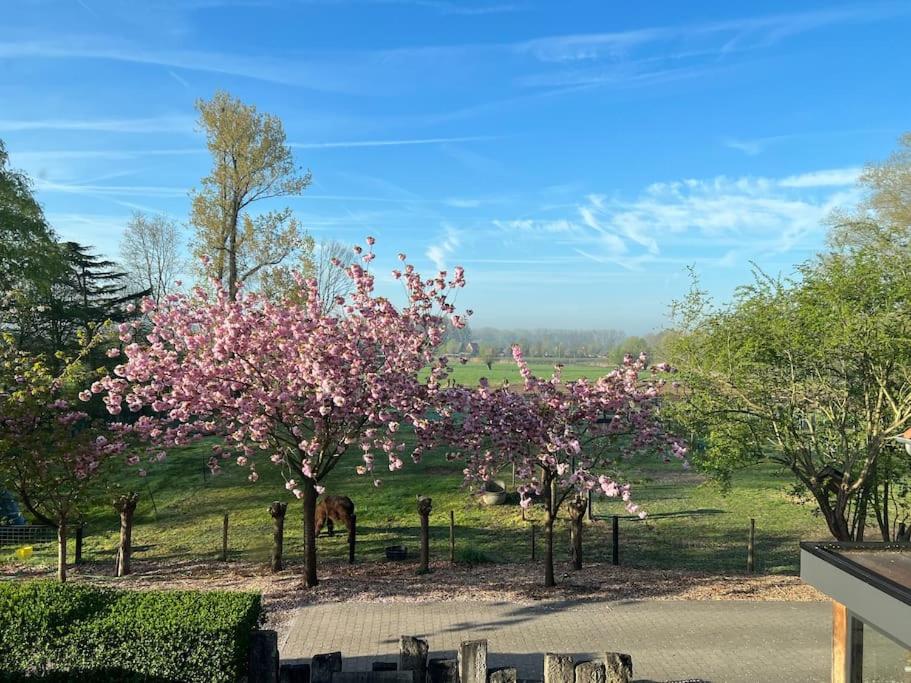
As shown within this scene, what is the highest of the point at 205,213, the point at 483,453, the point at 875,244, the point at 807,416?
the point at 205,213

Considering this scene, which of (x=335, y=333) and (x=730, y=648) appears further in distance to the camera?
(x=335, y=333)

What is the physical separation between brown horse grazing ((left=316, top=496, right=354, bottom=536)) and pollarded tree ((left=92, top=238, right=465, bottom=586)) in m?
4.51

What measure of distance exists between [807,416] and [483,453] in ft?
22.5

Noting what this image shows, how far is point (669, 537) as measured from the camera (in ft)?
62.6

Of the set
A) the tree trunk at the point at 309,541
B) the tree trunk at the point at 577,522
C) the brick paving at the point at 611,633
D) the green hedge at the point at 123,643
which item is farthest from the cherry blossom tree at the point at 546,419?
the green hedge at the point at 123,643

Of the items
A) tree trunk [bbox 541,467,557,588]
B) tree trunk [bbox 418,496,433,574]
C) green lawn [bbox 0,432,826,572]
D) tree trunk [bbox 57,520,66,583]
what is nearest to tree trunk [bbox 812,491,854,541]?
green lawn [bbox 0,432,826,572]

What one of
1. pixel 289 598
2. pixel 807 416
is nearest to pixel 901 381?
pixel 807 416

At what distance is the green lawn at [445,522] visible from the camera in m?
17.3

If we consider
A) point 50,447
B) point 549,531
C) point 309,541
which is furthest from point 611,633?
point 50,447

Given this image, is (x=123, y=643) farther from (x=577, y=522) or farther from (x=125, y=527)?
(x=577, y=522)

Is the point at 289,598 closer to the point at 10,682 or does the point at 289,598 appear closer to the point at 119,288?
the point at 10,682

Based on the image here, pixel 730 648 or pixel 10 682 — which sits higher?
pixel 10 682

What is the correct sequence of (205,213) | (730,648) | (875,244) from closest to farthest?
(730,648) < (875,244) < (205,213)

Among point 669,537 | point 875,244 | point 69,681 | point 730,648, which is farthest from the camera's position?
point 669,537
